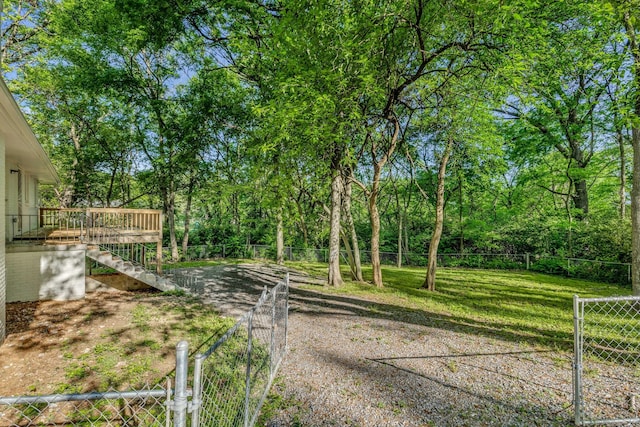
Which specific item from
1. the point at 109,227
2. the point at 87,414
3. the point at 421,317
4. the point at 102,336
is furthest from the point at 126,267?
the point at 421,317

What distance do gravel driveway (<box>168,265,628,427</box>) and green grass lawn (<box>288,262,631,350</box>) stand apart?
0.37 meters

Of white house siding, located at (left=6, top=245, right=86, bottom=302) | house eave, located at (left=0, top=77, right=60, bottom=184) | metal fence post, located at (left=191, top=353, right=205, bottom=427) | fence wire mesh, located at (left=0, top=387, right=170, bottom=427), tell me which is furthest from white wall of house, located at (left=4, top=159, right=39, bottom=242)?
metal fence post, located at (left=191, top=353, right=205, bottom=427)

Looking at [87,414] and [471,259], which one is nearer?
[87,414]

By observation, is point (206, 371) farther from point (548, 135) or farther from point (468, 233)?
point (548, 135)

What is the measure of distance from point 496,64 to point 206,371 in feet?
25.1

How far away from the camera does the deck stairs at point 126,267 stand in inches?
→ 332

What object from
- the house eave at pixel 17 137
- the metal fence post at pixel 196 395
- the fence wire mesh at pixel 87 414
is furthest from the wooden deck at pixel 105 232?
the metal fence post at pixel 196 395

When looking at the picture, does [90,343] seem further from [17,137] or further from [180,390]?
[180,390]

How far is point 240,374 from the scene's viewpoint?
4414mm

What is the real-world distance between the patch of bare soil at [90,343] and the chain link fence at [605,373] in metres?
5.49

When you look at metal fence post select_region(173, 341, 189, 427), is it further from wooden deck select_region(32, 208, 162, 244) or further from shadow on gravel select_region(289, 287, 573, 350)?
wooden deck select_region(32, 208, 162, 244)

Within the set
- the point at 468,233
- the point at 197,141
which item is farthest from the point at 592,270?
the point at 197,141

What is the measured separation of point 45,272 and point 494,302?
13.3 meters

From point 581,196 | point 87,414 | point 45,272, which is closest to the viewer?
point 87,414
